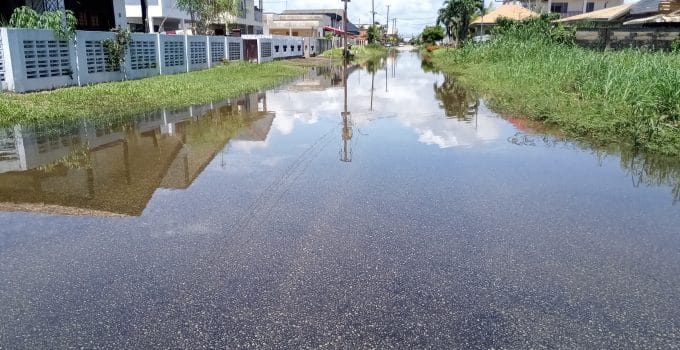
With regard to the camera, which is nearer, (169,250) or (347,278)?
(347,278)

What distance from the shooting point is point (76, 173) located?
6777 mm

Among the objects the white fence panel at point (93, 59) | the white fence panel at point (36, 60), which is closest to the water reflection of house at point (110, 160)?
the white fence panel at point (36, 60)

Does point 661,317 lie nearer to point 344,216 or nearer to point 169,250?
point 344,216

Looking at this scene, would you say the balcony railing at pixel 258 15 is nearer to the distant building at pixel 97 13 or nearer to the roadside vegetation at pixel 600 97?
the distant building at pixel 97 13

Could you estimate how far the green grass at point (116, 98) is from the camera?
432 inches

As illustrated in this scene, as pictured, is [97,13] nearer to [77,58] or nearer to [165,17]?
[77,58]

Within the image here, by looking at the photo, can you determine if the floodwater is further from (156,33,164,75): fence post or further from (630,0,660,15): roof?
(630,0,660,15): roof

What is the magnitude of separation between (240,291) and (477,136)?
737cm

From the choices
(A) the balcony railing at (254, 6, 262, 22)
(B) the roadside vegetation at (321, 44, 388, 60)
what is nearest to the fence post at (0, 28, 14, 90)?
(B) the roadside vegetation at (321, 44, 388, 60)

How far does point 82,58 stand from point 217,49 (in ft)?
39.1

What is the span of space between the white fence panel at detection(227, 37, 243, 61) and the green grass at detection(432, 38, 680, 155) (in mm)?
15157

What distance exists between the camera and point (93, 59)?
53.2 ft

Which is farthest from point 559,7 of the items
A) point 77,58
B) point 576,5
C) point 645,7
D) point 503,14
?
point 77,58

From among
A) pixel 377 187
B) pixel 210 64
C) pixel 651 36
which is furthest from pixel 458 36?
pixel 377 187
